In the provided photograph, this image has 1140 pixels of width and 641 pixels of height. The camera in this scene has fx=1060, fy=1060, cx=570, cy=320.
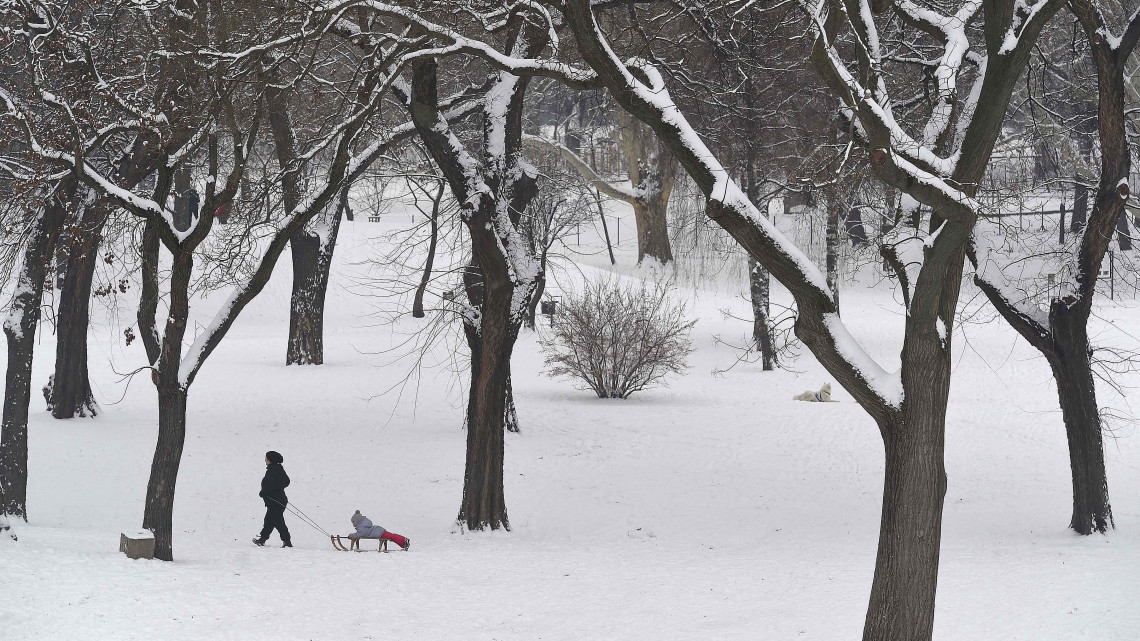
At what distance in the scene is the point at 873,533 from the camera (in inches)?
471

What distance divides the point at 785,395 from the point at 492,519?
1071cm

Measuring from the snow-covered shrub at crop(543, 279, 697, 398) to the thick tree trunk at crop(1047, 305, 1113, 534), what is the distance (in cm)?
919

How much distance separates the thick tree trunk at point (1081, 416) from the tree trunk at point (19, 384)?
10108 mm

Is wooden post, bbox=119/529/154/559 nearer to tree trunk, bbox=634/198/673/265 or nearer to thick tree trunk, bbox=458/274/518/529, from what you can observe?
thick tree trunk, bbox=458/274/518/529

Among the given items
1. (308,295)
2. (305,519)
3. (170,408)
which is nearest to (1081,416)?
(305,519)

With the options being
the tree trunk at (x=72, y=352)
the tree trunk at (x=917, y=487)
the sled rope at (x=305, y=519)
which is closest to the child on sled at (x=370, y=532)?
the sled rope at (x=305, y=519)

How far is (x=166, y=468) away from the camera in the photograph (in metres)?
9.20

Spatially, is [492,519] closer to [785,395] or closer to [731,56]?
[731,56]

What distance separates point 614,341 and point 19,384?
36.3 ft

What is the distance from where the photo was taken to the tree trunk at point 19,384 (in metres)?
10.5

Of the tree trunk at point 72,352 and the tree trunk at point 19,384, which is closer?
the tree trunk at point 19,384

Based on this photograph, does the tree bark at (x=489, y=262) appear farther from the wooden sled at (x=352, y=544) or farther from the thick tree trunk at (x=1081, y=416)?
the thick tree trunk at (x=1081, y=416)

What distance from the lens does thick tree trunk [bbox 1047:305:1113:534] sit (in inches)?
418

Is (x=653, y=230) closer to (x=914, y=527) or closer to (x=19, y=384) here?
(x=19, y=384)
